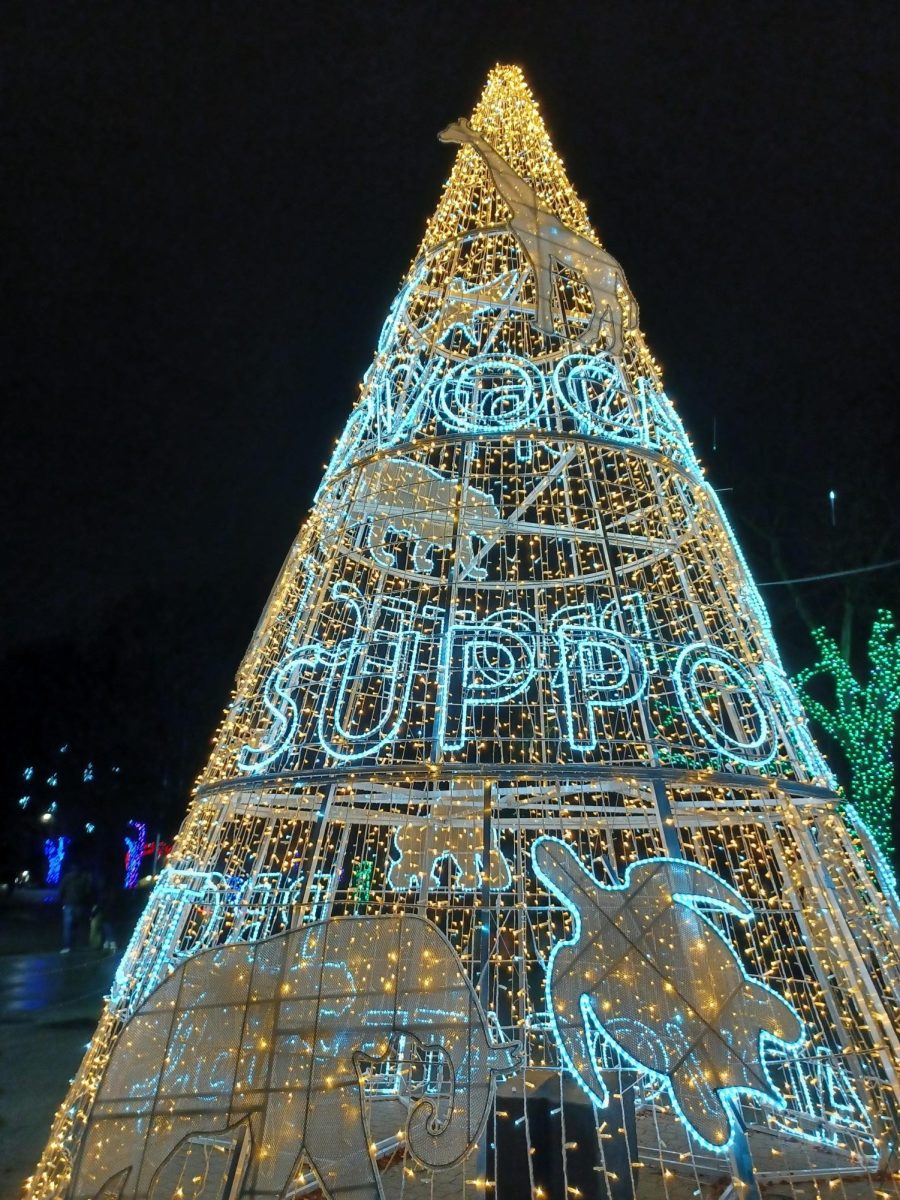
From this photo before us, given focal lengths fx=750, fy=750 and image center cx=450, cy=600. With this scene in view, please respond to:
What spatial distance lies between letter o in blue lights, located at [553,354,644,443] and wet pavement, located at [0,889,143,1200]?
5.75 m

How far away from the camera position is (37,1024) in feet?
27.6

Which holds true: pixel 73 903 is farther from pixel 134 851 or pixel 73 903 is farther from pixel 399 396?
pixel 399 396

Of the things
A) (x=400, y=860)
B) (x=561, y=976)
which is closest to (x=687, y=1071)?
(x=561, y=976)

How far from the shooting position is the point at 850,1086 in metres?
3.45

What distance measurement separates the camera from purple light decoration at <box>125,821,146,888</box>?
19359 millimetres

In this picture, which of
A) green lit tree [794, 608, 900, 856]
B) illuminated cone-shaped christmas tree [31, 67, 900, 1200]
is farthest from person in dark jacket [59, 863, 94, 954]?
green lit tree [794, 608, 900, 856]

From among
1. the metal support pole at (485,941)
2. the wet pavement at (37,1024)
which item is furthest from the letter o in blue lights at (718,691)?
the wet pavement at (37,1024)

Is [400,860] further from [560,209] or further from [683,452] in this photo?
[560,209]

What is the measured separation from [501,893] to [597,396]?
10.6 ft

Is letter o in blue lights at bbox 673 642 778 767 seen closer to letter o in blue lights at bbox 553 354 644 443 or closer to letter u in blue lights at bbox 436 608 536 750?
letter u in blue lights at bbox 436 608 536 750

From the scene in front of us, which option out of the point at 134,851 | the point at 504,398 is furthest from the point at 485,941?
the point at 134,851

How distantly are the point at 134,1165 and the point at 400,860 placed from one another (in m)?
2.49

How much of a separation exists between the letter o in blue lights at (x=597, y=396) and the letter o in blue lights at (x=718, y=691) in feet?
4.96

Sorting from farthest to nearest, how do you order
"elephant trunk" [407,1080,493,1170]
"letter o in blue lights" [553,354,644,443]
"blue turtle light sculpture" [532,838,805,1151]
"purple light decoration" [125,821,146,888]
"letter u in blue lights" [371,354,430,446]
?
1. "purple light decoration" [125,821,146,888]
2. "letter u in blue lights" [371,354,430,446]
3. "letter o in blue lights" [553,354,644,443]
4. "blue turtle light sculpture" [532,838,805,1151]
5. "elephant trunk" [407,1080,493,1170]
